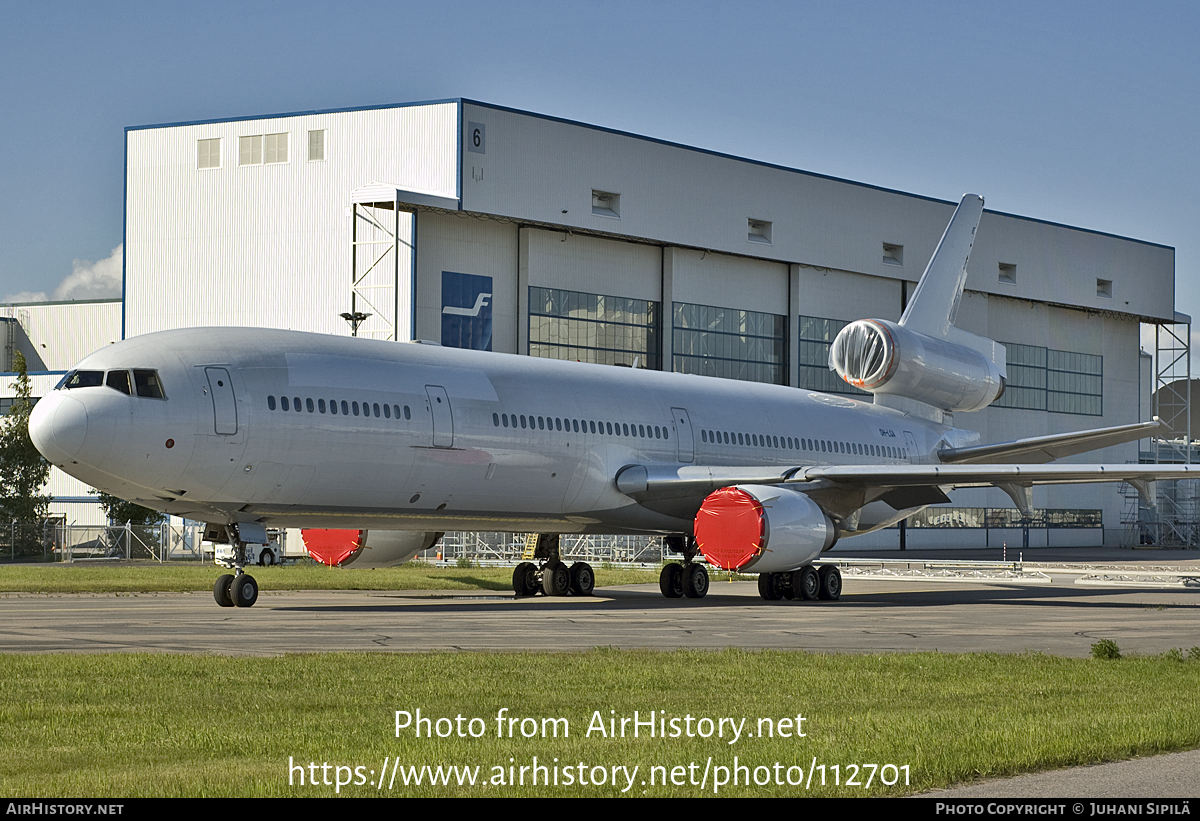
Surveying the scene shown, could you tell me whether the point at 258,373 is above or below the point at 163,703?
above

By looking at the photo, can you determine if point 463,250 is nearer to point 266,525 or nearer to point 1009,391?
point 266,525

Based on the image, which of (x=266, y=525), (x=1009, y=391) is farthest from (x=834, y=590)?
(x=1009, y=391)

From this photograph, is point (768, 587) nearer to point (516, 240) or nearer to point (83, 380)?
point (83, 380)

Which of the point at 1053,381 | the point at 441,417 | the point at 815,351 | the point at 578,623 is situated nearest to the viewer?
the point at 578,623

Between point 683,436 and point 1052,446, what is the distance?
8.82m

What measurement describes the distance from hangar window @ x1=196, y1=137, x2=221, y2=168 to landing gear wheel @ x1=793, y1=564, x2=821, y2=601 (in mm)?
30699

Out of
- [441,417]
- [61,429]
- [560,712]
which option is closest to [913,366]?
[441,417]

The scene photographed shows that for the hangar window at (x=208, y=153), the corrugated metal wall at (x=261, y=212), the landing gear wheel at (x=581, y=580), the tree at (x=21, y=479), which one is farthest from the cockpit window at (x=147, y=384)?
the tree at (x=21, y=479)

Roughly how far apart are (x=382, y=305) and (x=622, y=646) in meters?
30.8

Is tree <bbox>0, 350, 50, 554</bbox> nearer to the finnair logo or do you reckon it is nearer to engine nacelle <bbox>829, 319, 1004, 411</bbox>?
the finnair logo

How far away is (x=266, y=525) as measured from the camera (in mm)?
20953

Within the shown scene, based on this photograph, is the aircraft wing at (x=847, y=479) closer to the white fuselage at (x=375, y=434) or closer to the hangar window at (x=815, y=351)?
the white fuselage at (x=375, y=434)

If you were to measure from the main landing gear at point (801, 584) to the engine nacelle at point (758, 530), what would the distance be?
1.06 m

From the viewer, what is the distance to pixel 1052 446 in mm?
30578
